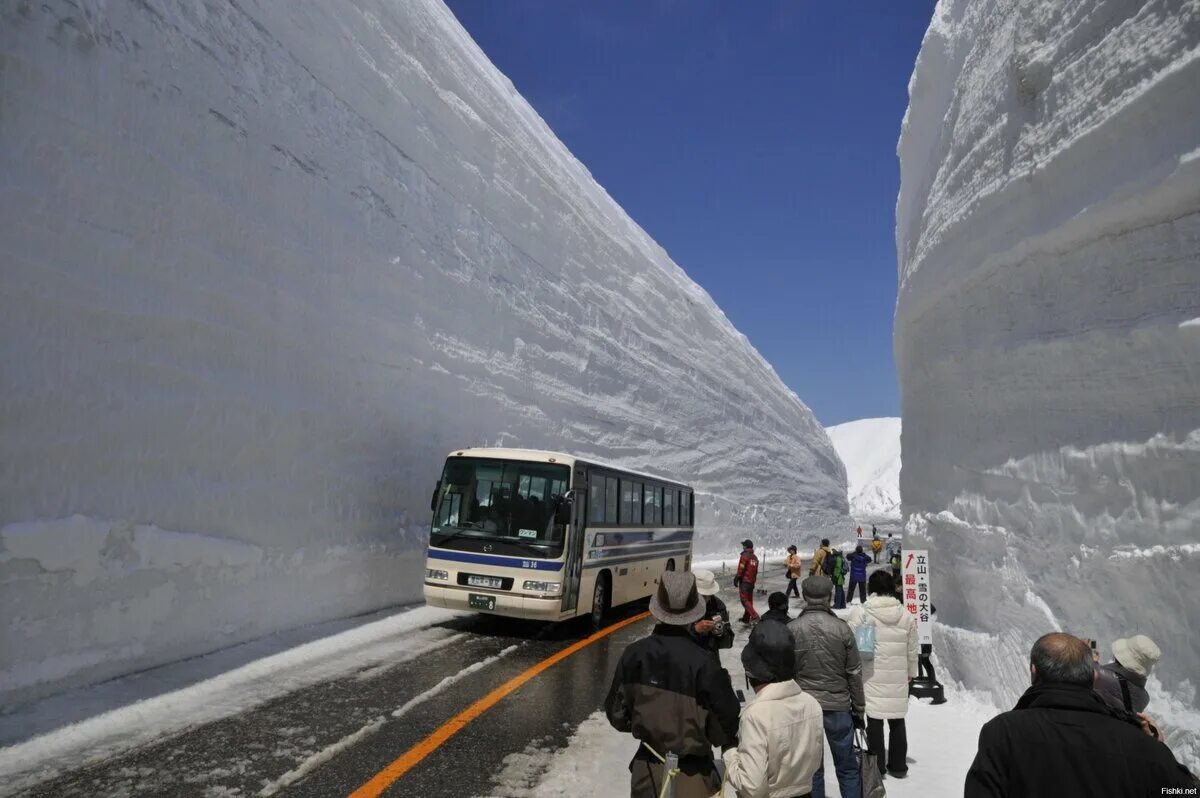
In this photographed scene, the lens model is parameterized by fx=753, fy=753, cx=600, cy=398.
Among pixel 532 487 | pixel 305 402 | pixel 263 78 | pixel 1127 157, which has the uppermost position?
pixel 263 78

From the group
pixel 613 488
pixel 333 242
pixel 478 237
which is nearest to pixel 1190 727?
pixel 613 488

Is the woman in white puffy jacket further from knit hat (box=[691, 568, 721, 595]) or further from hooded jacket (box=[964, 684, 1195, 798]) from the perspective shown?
hooded jacket (box=[964, 684, 1195, 798])

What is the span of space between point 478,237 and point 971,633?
15.6 metres

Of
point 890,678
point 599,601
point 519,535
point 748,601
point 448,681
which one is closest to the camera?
point 890,678

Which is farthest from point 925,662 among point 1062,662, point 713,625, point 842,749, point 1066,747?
point 1066,747

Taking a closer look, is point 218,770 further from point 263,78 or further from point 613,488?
point 263,78

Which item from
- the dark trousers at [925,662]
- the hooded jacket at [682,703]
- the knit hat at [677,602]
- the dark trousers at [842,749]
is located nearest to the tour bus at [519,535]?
the dark trousers at [925,662]

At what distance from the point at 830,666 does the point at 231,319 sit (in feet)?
27.8

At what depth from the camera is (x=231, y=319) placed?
972cm

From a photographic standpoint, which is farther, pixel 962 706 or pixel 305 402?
pixel 305 402

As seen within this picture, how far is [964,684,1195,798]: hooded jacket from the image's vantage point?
2.15 m

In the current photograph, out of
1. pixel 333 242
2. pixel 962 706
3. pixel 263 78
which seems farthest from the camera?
pixel 333 242

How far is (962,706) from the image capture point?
7.48 meters

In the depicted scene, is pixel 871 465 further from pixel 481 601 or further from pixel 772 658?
pixel 772 658
